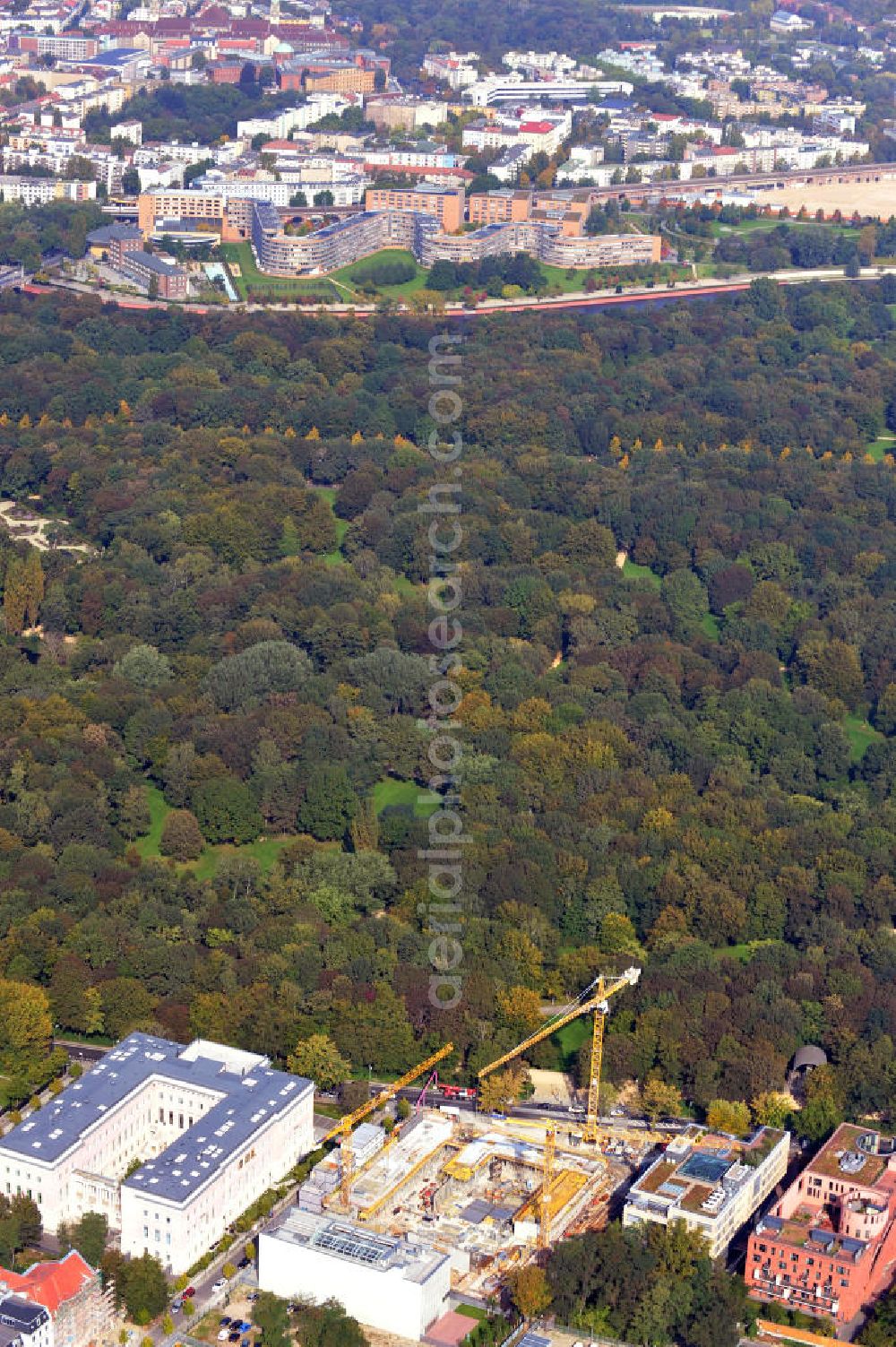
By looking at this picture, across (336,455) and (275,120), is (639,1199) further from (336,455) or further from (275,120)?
(275,120)

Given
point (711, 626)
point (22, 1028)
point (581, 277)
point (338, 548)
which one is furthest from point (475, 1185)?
point (581, 277)

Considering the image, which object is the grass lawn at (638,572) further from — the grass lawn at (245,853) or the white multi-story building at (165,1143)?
the white multi-story building at (165,1143)

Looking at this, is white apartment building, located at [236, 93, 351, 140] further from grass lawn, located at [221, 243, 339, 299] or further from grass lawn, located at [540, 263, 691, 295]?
grass lawn, located at [540, 263, 691, 295]

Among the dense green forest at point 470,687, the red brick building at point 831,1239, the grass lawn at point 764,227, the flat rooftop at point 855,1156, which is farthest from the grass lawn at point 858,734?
the grass lawn at point 764,227

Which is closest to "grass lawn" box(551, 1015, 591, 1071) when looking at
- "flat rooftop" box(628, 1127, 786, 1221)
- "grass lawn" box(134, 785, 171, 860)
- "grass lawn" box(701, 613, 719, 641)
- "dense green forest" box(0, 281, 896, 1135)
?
"dense green forest" box(0, 281, 896, 1135)

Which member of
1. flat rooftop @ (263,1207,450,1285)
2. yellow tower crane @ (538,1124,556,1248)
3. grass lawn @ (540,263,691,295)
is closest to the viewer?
flat rooftop @ (263,1207,450,1285)
